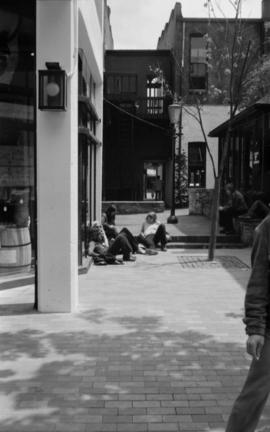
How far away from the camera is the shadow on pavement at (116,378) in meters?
3.85

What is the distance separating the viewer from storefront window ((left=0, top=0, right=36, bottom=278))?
27.8 feet

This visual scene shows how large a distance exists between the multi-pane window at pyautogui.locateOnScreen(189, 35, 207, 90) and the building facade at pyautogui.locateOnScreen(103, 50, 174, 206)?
45.7 inches

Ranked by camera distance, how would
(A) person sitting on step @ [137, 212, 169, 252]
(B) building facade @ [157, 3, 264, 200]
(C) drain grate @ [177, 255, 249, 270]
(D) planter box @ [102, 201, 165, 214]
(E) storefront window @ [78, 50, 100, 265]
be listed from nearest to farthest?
(E) storefront window @ [78, 50, 100, 265] → (C) drain grate @ [177, 255, 249, 270] → (A) person sitting on step @ [137, 212, 169, 252] → (D) planter box @ [102, 201, 165, 214] → (B) building facade @ [157, 3, 264, 200]

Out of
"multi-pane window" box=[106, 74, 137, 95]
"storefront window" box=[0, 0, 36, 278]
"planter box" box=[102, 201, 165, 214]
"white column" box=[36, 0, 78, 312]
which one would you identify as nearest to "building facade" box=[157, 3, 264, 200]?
"multi-pane window" box=[106, 74, 137, 95]

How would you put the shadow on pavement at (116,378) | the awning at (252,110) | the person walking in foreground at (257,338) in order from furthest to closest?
the awning at (252,110), the shadow on pavement at (116,378), the person walking in foreground at (257,338)

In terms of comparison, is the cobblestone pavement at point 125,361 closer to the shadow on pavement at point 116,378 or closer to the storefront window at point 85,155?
the shadow on pavement at point 116,378

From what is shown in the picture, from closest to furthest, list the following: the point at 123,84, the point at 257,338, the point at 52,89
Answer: the point at 257,338 → the point at 52,89 → the point at 123,84

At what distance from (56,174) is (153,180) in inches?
888

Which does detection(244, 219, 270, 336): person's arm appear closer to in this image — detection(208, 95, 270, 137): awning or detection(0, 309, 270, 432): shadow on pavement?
detection(0, 309, 270, 432): shadow on pavement

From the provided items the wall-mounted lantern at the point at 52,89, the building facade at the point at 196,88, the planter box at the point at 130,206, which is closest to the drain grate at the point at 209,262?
the wall-mounted lantern at the point at 52,89

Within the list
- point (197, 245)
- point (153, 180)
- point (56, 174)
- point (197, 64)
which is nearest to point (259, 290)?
point (56, 174)

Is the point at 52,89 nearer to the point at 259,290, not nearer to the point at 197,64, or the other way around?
the point at 259,290

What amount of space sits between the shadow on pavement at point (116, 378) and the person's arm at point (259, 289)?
3.66 ft

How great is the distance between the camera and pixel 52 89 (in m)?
6.34
